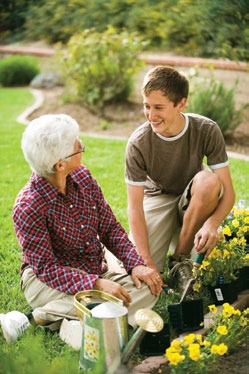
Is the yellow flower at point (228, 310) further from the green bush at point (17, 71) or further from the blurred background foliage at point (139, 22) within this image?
the green bush at point (17, 71)

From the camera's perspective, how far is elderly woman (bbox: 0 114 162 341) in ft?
Answer: 10.7

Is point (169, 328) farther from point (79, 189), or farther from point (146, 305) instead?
point (79, 189)

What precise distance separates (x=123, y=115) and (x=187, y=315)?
17.9 feet

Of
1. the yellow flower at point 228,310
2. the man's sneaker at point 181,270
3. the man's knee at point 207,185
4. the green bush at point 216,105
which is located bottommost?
the green bush at point 216,105

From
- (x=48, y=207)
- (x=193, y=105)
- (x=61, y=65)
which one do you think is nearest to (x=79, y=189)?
(x=48, y=207)

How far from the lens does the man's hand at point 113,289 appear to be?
3.25m

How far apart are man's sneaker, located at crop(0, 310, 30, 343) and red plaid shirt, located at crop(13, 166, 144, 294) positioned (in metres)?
0.20

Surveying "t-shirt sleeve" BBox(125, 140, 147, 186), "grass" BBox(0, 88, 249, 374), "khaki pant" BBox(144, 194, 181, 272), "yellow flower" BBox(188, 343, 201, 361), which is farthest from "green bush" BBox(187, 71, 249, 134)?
"yellow flower" BBox(188, 343, 201, 361)

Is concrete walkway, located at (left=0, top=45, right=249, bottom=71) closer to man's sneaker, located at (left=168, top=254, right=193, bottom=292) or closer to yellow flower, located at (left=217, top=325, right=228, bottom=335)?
man's sneaker, located at (left=168, top=254, right=193, bottom=292)

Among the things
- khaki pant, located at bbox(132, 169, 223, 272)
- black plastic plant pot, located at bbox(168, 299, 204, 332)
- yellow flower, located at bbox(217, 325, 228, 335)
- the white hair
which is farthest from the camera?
khaki pant, located at bbox(132, 169, 223, 272)

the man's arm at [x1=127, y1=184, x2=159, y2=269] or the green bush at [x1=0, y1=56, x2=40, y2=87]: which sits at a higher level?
the man's arm at [x1=127, y1=184, x2=159, y2=269]

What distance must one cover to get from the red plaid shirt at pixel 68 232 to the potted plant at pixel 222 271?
0.36 metres

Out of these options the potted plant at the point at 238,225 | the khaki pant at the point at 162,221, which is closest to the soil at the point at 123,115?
the potted plant at the point at 238,225

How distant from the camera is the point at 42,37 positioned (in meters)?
14.3
